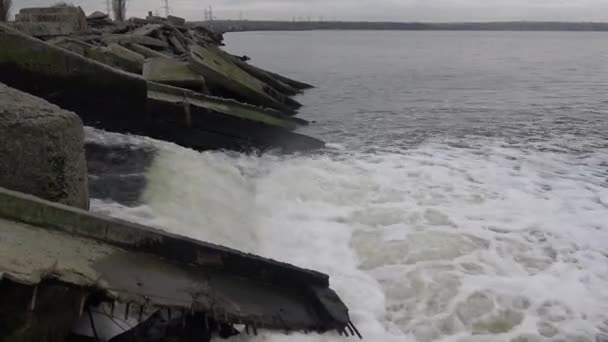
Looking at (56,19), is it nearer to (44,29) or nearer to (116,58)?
(44,29)

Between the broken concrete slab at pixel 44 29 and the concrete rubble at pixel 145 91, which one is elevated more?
the broken concrete slab at pixel 44 29

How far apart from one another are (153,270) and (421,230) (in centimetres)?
321

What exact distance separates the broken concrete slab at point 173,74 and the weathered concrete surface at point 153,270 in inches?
217

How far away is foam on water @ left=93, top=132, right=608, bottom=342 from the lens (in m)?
4.08

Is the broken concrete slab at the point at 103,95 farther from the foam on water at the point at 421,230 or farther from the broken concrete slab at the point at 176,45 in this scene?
the broken concrete slab at the point at 176,45

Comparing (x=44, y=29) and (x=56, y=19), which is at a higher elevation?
(x=56, y=19)

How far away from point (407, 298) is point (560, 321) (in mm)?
1109

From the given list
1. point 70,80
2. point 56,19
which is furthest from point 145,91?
point 56,19

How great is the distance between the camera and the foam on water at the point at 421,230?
408 cm

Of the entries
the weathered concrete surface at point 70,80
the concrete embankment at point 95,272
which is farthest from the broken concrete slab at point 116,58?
the concrete embankment at point 95,272

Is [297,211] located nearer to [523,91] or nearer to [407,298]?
[407,298]

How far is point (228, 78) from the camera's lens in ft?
34.0

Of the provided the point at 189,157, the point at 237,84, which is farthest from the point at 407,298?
the point at 237,84

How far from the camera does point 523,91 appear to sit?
18719mm
